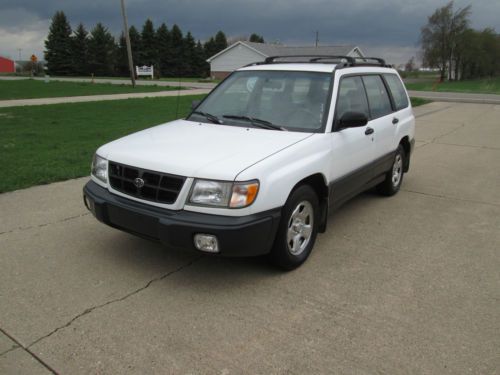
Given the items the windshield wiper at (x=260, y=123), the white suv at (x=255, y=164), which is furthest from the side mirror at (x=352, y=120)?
the windshield wiper at (x=260, y=123)

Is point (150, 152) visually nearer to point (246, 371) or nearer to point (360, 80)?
point (246, 371)

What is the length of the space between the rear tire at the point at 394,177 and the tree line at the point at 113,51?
56.9 metres

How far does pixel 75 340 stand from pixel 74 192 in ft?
11.0

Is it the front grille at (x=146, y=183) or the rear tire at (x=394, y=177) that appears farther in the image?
the rear tire at (x=394, y=177)

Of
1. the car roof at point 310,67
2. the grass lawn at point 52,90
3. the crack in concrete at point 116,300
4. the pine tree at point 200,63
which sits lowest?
the crack in concrete at point 116,300

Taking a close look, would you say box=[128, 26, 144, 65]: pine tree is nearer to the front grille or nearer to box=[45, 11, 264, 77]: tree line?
box=[45, 11, 264, 77]: tree line

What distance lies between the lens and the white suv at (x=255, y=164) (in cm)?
322

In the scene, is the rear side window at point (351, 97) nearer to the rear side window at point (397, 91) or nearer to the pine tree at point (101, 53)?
the rear side window at point (397, 91)

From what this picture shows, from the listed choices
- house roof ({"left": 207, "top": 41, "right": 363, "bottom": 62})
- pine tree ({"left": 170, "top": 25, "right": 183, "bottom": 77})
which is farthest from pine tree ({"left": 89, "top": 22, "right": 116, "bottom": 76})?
house roof ({"left": 207, "top": 41, "right": 363, "bottom": 62})

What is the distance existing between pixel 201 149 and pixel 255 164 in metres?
0.53

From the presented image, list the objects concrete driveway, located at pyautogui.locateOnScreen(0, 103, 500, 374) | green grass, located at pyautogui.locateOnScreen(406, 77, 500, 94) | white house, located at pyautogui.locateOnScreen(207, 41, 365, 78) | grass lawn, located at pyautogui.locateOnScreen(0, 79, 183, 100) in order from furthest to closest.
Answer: white house, located at pyautogui.locateOnScreen(207, 41, 365, 78), green grass, located at pyautogui.locateOnScreen(406, 77, 500, 94), grass lawn, located at pyautogui.locateOnScreen(0, 79, 183, 100), concrete driveway, located at pyautogui.locateOnScreen(0, 103, 500, 374)

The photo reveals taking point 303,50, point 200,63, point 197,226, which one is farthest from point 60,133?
point 200,63

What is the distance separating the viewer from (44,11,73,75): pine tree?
63.1m

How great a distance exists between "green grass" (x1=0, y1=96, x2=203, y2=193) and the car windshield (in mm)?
3010
